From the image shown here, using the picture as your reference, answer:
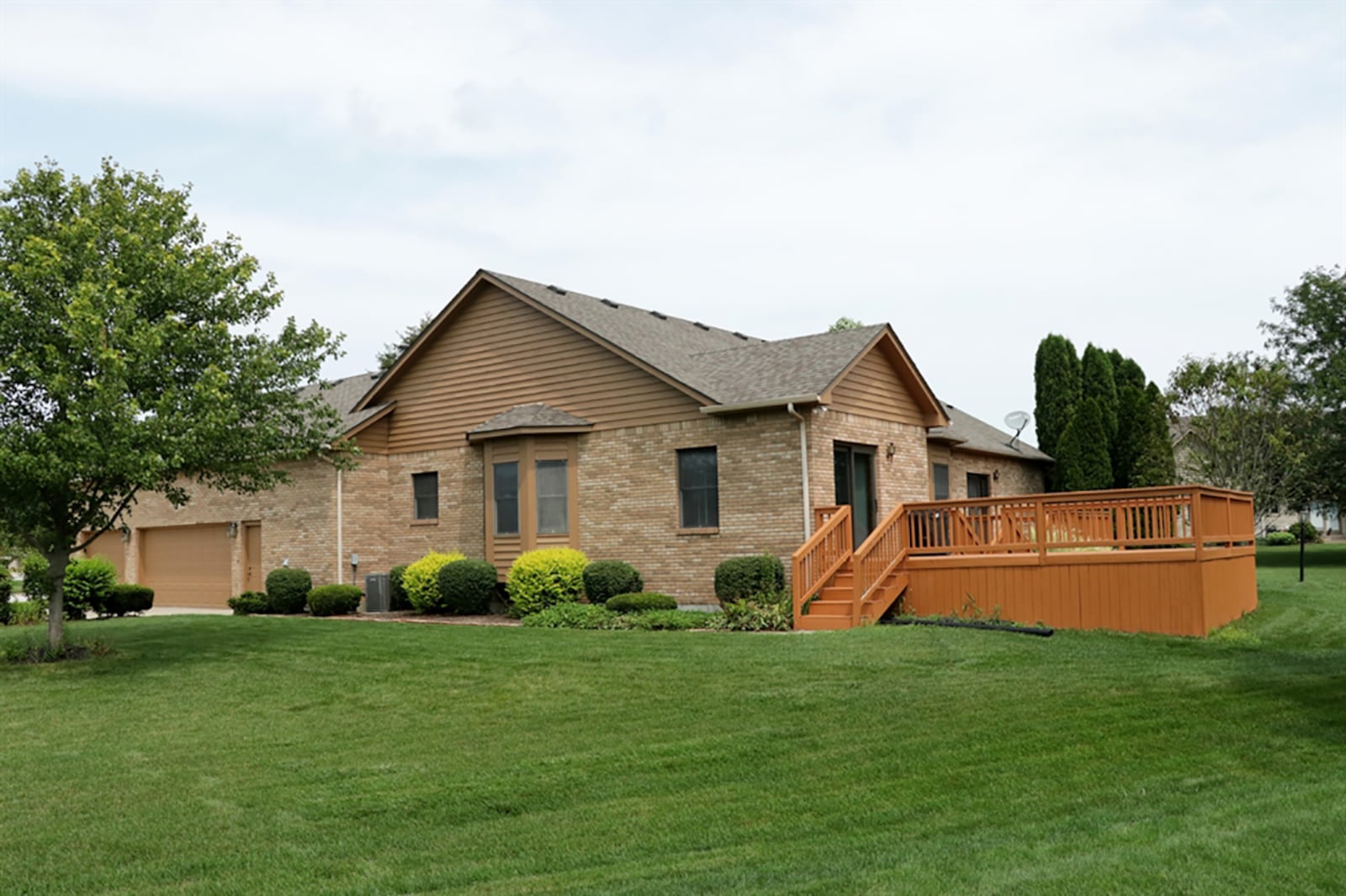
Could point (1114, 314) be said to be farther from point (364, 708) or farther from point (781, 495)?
point (364, 708)

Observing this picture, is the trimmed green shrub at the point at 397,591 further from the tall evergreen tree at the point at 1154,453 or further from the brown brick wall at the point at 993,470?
the tall evergreen tree at the point at 1154,453

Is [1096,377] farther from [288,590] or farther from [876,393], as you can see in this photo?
[288,590]

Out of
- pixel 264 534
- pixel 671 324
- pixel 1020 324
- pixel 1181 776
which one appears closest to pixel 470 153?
pixel 671 324

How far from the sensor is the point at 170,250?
14938mm

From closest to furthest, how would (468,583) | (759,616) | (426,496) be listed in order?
(759,616)
(468,583)
(426,496)

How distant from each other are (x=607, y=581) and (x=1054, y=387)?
20.2 meters

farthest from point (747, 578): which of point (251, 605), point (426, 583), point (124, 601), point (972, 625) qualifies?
point (124, 601)

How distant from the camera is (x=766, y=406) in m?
17.8

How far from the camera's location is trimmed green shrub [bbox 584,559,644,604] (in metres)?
18.7

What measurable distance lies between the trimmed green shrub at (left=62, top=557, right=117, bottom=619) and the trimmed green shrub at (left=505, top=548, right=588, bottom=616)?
10.4 m

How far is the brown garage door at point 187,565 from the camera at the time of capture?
25328mm

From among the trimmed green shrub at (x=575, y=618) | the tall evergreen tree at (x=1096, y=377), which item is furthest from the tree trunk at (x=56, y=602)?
the tall evergreen tree at (x=1096, y=377)

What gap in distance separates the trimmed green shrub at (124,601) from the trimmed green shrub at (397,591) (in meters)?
6.48

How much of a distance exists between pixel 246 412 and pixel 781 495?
27.2 ft
